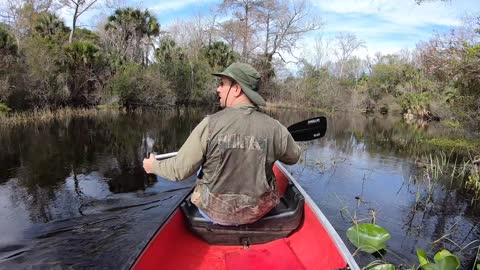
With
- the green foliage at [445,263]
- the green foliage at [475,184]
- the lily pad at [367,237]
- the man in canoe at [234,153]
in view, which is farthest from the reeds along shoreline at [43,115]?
the green foliage at [445,263]

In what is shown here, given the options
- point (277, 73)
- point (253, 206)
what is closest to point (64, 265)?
point (253, 206)

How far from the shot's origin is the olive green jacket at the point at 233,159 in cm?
262

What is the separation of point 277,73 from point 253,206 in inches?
1309

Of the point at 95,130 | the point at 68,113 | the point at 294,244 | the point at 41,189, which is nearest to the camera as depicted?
the point at 294,244

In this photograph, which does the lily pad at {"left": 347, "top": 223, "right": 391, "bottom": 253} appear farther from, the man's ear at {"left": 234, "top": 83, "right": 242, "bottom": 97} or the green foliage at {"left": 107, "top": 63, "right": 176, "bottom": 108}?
the green foliage at {"left": 107, "top": 63, "right": 176, "bottom": 108}

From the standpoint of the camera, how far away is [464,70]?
900 cm

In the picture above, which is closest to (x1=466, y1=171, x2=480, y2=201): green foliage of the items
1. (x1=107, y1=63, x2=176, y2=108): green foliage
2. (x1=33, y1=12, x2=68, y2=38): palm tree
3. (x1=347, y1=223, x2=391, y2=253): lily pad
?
(x1=347, y1=223, x2=391, y2=253): lily pad

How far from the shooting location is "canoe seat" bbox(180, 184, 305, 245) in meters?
3.03

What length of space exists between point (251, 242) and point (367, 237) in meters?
2.00

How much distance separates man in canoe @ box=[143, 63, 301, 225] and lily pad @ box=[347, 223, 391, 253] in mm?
2052

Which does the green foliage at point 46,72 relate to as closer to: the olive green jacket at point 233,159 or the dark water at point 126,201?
the dark water at point 126,201

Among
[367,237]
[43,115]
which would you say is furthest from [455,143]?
[43,115]

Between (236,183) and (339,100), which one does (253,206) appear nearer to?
(236,183)

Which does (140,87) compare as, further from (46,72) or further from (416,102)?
(416,102)
